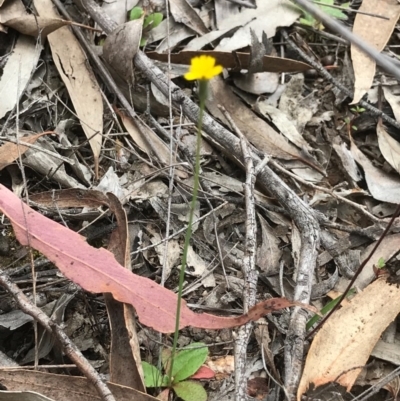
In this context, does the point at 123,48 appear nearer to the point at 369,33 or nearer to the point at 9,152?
the point at 9,152

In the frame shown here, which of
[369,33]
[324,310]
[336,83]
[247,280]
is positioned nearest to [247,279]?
[247,280]

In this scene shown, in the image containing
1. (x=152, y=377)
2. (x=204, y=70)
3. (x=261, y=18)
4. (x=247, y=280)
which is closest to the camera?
(x=204, y=70)

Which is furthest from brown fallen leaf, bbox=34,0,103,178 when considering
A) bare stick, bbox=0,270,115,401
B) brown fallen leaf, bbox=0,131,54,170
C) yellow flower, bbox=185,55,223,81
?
yellow flower, bbox=185,55,223,81

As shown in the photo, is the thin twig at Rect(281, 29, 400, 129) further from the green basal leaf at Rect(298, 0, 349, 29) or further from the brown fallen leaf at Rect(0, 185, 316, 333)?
the brown fallen leaf at Rect(0, 185, 316, 333)

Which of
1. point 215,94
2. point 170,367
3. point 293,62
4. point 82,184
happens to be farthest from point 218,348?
point 293,62

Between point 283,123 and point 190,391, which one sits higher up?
point 283,123

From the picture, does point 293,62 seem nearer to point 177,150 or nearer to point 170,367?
point 177,150

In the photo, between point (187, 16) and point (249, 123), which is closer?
point (249, 123)
